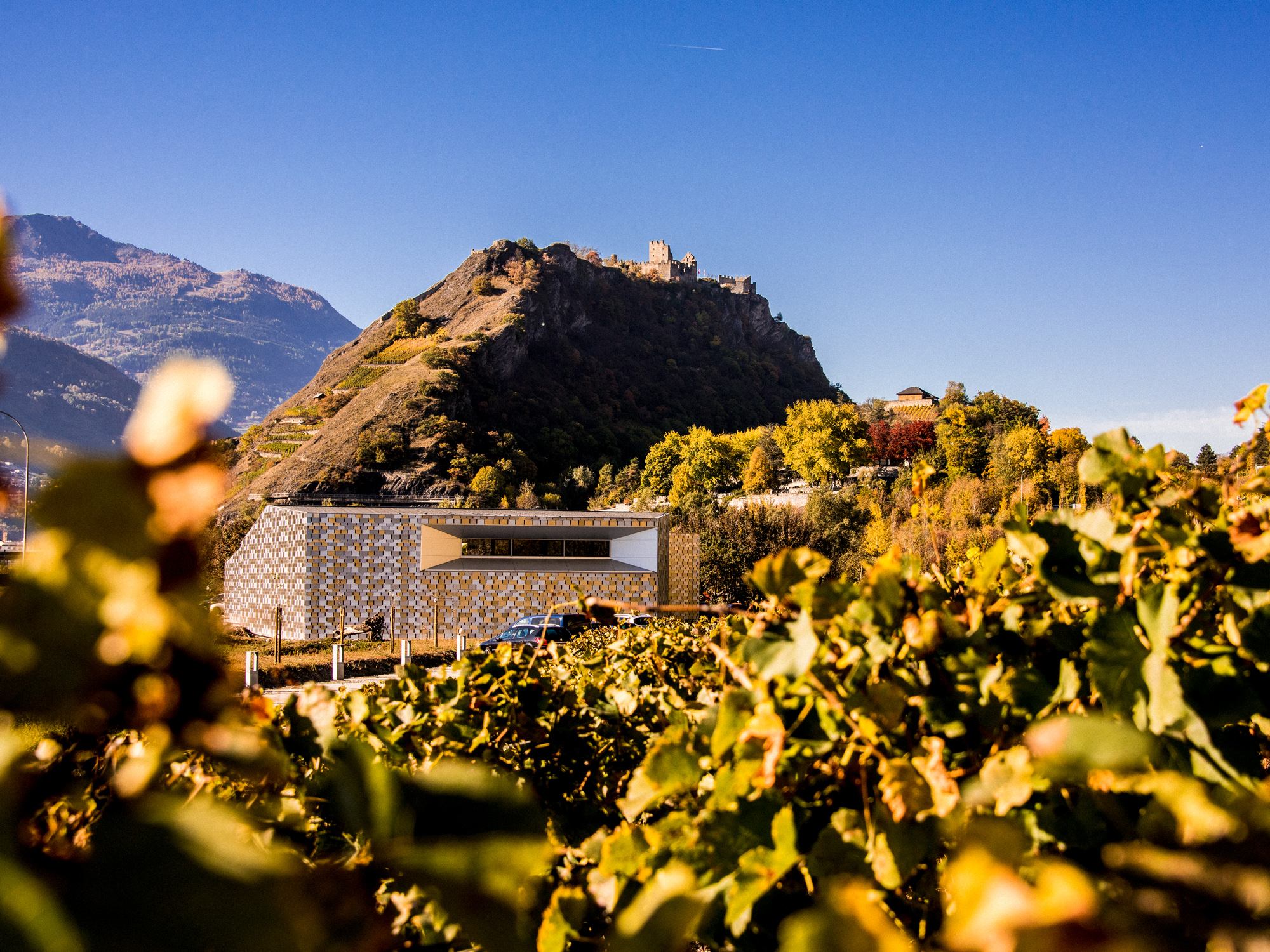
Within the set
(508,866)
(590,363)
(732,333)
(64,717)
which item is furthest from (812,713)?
(732,333)

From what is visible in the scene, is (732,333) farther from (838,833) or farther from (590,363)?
(838,833)

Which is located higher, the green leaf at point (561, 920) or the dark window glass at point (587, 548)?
the green leaf at point (561, 920)

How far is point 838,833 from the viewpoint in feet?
1.94

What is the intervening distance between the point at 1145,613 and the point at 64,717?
692mm

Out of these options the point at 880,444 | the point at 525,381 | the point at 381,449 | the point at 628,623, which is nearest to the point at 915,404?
the point at 880,444

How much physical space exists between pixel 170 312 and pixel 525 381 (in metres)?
87.7

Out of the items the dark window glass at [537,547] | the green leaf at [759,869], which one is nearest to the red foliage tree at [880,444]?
the dark window glass at [537,547]

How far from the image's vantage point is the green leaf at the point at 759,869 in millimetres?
539

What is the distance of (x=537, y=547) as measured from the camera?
21250mm

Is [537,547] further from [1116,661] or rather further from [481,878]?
[481,878]

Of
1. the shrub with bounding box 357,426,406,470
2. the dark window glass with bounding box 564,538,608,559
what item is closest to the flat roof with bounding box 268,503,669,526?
the dark window glass with bounding box 564,538,608,559

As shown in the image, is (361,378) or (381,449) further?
(361,378)

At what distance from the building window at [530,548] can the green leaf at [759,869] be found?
67.1 ft

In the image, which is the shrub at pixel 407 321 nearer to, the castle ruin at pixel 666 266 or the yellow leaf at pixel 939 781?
the castle ruin at pixel 666 266
